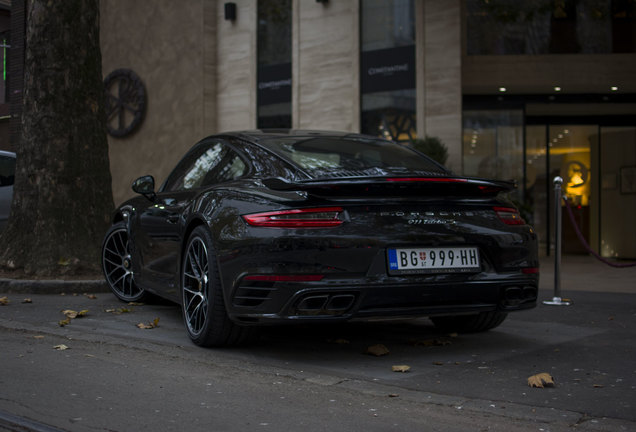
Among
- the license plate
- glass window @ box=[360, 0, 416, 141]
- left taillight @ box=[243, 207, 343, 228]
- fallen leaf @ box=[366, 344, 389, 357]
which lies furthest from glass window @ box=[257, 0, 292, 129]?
left taillight @ box=[243, 207, 343, 228]

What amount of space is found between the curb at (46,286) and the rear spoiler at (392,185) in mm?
4092

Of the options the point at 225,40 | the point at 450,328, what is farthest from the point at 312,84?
the point at 450,328

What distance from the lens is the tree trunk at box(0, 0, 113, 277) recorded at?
829 centimetres

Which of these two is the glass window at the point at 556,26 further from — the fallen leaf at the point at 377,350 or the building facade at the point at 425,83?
the fallen leaf at the point at 377,350

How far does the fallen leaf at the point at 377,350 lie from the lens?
4676mm

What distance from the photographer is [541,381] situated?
3.82 m

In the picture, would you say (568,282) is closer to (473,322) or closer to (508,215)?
(473,322)

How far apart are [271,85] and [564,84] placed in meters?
6.80

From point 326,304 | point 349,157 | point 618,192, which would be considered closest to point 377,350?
point 326,304

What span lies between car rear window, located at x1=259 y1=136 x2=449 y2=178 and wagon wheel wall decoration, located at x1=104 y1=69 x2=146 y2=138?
1634cm

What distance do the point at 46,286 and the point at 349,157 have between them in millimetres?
4030

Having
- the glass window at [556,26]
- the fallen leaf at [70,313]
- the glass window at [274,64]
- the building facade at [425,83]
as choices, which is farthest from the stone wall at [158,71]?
the fallen leaf at [70,313]

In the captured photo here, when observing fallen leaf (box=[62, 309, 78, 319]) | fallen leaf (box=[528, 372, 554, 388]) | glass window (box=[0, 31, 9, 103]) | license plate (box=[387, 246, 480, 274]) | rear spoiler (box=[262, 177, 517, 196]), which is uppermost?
glass window (box=[0, 31, 9, 103])

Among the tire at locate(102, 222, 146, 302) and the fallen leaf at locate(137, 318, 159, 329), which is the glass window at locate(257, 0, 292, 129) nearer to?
the tire at locate(102, 222, 146, 302)
